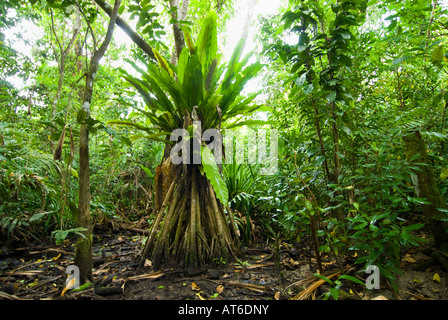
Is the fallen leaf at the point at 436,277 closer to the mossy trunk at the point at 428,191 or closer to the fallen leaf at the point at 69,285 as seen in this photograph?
the mossy trunk at the point at 428,191

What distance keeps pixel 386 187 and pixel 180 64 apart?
149 cm

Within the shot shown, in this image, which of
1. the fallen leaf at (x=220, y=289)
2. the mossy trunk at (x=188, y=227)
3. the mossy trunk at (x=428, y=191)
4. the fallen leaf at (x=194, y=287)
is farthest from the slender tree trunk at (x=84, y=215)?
the mossy trunk at (x=428, y=191)

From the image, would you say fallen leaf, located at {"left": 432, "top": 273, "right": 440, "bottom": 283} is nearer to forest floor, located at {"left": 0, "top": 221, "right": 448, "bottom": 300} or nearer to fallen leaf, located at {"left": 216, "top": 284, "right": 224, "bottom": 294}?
forest floor, located at {"left": 0, "top": 221, "right": 448, "bottom": 300}

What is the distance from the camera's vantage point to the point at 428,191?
126 centimetres

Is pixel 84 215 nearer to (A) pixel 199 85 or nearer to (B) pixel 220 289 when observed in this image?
(B) pixel 220 289

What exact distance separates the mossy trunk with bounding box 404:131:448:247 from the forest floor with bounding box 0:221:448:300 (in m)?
0.15

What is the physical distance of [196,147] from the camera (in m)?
1.80

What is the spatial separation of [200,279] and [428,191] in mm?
1399

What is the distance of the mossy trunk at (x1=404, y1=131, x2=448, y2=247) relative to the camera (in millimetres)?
1234

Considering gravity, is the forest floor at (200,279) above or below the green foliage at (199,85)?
below

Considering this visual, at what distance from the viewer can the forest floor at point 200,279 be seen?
118 cm

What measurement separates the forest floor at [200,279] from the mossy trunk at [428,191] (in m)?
0.15
